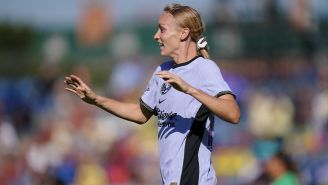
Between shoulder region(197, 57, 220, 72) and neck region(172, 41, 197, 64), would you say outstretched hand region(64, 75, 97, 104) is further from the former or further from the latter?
shoulder region(197, 57, 220, 72)

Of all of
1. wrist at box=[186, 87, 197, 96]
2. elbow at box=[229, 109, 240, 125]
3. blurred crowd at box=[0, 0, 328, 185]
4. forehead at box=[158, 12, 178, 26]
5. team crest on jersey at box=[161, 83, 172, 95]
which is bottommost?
blurred crowd at box=[0, 0, 328, 185]

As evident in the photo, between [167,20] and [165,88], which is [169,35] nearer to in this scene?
[167,20]

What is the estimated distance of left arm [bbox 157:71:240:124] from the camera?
5.61m

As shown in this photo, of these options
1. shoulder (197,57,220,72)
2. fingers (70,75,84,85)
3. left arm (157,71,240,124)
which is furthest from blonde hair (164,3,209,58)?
fingers (70,75,84,85)

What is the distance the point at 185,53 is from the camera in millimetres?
6223

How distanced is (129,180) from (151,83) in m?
6.34

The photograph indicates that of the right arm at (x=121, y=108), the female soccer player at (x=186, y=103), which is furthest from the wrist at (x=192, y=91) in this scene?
the right arm at (x=121, y=108)

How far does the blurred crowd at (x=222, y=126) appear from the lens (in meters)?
12.4

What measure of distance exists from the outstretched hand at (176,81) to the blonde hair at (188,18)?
0.61 m

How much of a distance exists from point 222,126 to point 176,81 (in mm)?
10152

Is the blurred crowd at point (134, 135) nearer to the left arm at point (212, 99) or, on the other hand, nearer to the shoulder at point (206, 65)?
the shoulder at point (206, 65)

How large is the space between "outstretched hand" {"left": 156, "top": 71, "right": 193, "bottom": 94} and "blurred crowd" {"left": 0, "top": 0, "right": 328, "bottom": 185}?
158 inches

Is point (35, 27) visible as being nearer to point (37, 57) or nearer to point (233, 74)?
point (37, 57)

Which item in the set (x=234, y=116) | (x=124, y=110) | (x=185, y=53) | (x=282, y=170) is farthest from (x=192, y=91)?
(x=282, y=170)
